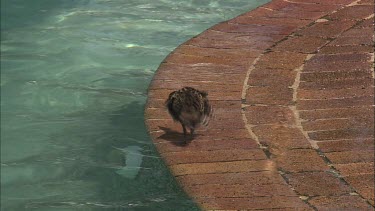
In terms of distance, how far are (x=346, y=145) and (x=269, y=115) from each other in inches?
23.3

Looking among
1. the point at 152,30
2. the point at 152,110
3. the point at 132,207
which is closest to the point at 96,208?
the point at 132,207

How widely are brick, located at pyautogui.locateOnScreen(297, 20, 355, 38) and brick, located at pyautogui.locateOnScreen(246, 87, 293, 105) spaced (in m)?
1.16

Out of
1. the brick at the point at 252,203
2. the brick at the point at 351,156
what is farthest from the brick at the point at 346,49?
the brick at the point at 252,203

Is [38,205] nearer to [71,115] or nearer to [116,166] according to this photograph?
[116,166]

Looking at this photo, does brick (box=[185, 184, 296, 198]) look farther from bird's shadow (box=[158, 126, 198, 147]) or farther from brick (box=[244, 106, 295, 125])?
brick (box=[244, 106, 295, 125])

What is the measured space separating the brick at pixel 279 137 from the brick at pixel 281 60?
39.6 inches

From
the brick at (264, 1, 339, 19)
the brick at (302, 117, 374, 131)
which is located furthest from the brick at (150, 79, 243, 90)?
the brick at (264, 1, 339, 19)

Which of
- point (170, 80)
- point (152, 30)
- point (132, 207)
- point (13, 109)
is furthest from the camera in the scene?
point (152, 30)

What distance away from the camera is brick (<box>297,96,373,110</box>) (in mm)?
4971

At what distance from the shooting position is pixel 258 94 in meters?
5.16

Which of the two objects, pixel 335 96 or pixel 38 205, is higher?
pixel 335 96

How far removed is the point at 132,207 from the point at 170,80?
1428 millimetres

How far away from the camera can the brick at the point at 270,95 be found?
5.04 m

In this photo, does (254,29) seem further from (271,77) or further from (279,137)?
(279,137)
